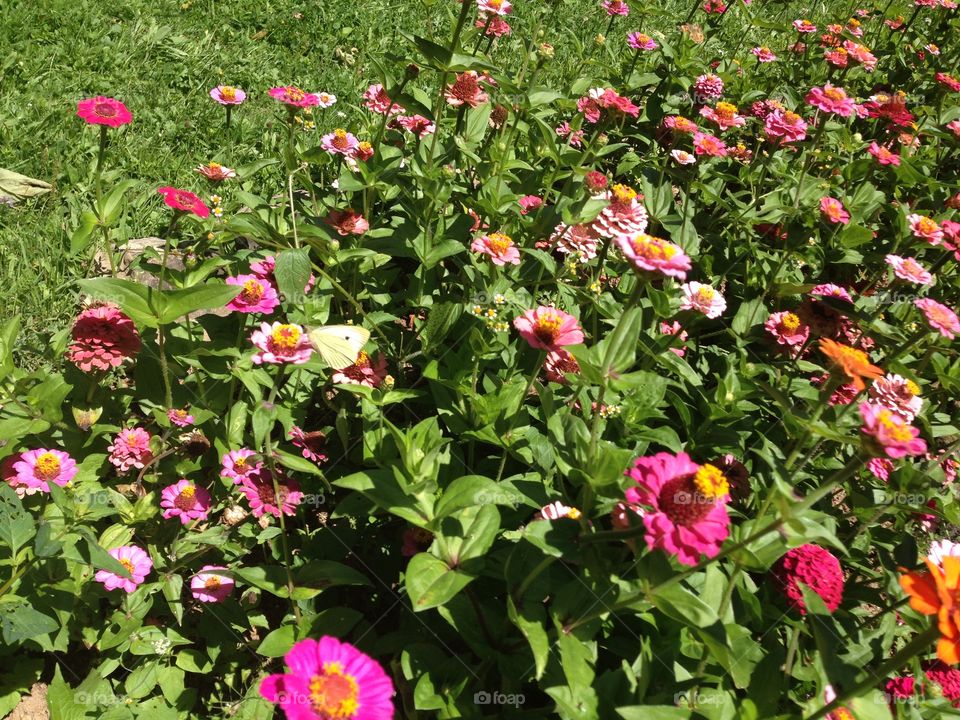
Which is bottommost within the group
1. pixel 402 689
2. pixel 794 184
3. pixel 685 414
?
pixel 402 689

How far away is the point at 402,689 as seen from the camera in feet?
5.57

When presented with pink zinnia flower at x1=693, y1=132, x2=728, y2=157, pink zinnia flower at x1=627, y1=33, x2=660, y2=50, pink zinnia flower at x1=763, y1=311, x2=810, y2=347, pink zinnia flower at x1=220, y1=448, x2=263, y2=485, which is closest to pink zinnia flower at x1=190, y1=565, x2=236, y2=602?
pink zinnia flower at x1=220, y1=448, x2=263, y2=485

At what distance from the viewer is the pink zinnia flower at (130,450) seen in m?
2.01

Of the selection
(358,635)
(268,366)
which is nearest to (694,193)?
(268,366)

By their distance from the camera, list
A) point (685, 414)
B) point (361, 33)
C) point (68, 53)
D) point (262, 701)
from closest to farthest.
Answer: point (262, 701)
point (685, 414)
point (68, 53)
point (361, 33)

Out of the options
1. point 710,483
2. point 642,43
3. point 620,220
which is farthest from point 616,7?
point 710,483

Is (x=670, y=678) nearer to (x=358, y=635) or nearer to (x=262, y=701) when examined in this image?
(x=358, y=635)

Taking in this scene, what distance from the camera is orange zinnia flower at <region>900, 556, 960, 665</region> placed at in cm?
115

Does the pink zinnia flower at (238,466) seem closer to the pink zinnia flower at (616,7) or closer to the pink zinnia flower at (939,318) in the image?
the pink zinnia flower at (939,318)

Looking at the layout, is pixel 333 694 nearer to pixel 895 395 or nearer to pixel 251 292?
pixel 251 292

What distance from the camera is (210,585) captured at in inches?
75.0

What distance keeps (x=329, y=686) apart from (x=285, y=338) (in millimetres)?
841

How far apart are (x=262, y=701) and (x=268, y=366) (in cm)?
92

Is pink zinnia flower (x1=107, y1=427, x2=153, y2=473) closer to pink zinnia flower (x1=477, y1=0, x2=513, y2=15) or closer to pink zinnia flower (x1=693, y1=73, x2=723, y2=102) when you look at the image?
pink zinnia flower (x1=477, y1=0, x2=513, y2=15)
